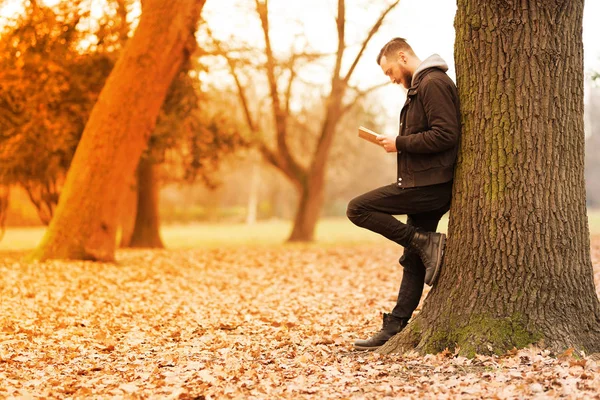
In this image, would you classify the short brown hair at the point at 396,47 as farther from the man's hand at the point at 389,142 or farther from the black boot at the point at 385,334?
the black boot at the point at 385,334

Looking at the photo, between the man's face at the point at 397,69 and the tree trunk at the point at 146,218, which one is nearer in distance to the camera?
the man's face at the point at 397,69

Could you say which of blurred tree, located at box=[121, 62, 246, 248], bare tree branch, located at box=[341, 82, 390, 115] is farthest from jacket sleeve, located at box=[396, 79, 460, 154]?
bare tree branch, located at box=[341, 82, 390, 115]

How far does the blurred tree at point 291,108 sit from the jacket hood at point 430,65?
1588 centimetres

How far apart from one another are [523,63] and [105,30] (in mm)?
12409

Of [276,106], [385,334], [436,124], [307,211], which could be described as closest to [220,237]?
[307,211]

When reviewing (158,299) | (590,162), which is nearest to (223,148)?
(158,299)

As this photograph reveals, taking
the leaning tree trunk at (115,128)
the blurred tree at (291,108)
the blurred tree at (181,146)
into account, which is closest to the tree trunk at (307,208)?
the blurred tree at (291,108)

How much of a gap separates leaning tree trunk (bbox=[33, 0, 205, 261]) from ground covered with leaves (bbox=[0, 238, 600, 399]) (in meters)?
0.79

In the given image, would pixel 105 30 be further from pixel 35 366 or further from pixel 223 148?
pixel 35 366

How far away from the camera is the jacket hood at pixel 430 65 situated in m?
5.26

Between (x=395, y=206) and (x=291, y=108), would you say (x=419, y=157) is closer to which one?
(x=395, y=206)

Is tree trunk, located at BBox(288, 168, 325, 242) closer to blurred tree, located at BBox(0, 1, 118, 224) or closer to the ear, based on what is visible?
blurred tree, located at BBox(0, 1, 118, 224)

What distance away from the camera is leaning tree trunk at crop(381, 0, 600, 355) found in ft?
16.5

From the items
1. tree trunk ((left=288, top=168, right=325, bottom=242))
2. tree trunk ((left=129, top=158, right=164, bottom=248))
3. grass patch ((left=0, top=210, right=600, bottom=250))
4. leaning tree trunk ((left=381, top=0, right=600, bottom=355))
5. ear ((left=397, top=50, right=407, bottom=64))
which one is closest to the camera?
leaning tree trunk ((left=381, top=0, right=600, bottom=355))
